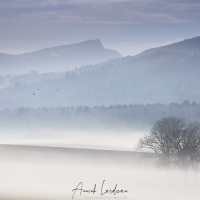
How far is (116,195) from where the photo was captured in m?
85.4

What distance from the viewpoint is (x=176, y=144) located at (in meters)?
113

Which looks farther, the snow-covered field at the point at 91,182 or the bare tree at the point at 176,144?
the bare tree at the point at 176,144

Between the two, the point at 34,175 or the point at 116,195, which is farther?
the point at 34,175

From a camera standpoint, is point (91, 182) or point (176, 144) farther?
point (176, 144)

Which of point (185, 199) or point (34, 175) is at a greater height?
point (34, 175)

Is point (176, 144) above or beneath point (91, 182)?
above

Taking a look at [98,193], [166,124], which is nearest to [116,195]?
[98,193]

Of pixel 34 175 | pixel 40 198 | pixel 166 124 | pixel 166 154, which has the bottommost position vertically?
pixel 40 198

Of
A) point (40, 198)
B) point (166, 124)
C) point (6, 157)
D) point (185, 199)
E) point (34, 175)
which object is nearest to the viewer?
point (40, 198)

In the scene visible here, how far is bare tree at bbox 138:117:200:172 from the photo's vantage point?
109 metres

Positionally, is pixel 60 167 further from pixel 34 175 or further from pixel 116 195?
pixel 116 195

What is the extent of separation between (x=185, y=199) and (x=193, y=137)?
33112 millimetres

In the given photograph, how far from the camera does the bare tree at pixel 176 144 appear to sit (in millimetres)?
108812

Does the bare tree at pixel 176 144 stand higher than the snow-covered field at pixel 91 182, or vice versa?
the bare tree at pixel 176 144
